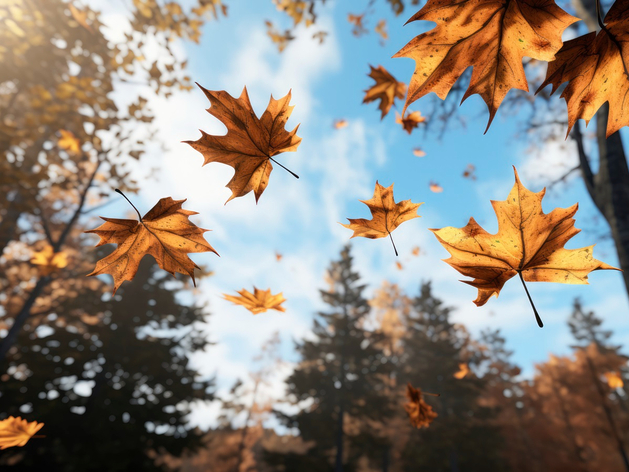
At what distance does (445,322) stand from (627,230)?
2258 centimetres

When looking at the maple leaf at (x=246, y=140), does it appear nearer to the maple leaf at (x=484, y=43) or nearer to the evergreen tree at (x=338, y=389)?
the maple leaf at (x=484, y=43)

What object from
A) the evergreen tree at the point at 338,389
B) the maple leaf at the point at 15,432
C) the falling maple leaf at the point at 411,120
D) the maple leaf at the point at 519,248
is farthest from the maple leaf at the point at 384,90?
the evergreen tree at the point at 338,389

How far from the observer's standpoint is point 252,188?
5.50 feet

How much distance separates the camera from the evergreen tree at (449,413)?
1750 cm

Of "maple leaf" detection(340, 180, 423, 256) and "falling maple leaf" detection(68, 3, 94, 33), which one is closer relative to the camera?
"maple leaf" detection(340, 180, 423, 256)

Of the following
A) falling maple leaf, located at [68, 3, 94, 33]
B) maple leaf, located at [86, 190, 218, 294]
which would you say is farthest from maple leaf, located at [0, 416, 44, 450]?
falling maple leaf, located at [68, 3, 94, 33]

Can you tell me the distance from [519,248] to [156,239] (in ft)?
5.42

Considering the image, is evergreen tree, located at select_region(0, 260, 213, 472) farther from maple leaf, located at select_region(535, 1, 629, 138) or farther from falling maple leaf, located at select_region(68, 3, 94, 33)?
maple leaf, located at select_region(535, 1, 629, 138)

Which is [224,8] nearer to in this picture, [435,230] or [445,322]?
[435,230]

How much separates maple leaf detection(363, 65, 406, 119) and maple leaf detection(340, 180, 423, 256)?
192cm

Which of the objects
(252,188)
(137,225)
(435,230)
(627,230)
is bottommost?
(435,230)

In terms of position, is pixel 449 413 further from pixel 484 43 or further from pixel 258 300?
pixel 484 43

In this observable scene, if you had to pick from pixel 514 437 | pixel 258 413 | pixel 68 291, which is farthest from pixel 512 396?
pixel 68 291

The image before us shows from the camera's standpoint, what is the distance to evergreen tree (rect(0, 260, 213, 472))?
1017 cm
